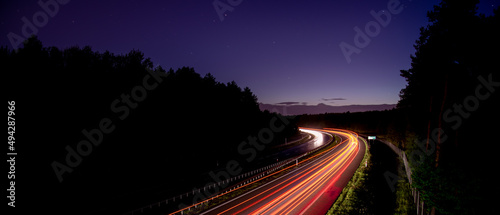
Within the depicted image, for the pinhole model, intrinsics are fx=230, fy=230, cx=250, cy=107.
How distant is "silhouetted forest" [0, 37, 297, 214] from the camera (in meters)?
18.9

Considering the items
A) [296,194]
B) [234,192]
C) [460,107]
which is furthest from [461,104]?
[234,192]

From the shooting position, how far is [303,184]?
24.7m

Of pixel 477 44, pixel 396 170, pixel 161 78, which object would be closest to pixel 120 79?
pixel 161 78

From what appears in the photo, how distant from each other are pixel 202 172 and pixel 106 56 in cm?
1976

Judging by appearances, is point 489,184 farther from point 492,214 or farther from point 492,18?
point 492,18

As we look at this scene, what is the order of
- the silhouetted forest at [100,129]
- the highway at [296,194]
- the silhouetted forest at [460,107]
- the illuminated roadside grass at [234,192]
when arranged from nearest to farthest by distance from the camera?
the silhouetted forest at [460,107] → the highway at [296,194] → the illuminated roadside grass at [234,192] → the silhouetted forest at [100,129]

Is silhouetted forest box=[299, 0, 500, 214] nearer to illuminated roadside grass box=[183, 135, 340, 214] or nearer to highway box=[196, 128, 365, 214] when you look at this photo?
highway box=[196, 128, 365, 214]

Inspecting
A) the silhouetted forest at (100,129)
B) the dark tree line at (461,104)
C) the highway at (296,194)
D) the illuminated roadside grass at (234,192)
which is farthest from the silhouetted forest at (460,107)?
the silhouetted forest at (100,129)

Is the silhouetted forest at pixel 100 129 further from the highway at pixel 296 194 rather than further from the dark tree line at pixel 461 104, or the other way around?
the dark tree line at pixel 461 104

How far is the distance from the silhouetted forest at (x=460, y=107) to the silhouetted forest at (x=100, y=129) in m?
21.2

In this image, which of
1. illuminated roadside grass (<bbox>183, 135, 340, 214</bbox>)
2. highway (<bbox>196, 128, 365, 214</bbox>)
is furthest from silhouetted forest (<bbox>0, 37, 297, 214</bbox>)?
highway (<bbox>196, 128, 365, 214</bbox>)

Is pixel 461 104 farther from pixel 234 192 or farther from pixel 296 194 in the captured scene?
pixel 234 192

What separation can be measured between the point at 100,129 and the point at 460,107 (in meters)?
34.8

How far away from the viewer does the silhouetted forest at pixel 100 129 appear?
18.9 meters
